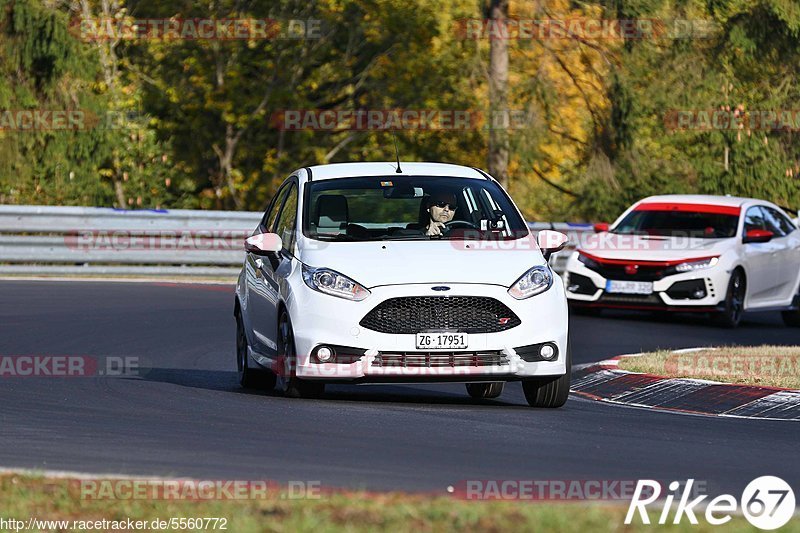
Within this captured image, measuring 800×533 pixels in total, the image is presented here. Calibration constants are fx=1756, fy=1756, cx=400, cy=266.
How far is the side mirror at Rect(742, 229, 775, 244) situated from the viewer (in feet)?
71.9

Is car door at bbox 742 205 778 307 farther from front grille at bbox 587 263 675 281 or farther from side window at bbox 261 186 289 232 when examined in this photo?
side window at bbox 261 186 289 232

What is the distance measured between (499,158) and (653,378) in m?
22.4

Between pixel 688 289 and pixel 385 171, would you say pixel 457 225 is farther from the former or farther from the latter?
pixel 688 289

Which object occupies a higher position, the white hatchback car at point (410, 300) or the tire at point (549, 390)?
the white hatchback car at point (410, 300)

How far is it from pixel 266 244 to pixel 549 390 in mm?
2230

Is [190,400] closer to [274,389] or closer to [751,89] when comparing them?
[274,389]

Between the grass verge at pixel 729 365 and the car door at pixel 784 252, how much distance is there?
6065mm

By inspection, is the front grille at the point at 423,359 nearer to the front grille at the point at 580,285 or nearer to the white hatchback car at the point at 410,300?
the white hatchback car at the point at 410,300

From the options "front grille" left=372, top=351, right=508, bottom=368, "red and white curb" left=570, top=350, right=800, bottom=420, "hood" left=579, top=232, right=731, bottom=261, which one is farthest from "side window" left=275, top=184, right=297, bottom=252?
"hood" left=579, top=232, right=731, bottom=261

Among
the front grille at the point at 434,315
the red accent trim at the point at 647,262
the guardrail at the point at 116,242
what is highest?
the front grille at the point at 434,315

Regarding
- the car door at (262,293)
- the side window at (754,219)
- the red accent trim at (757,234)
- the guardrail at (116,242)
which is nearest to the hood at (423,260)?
the car door at (262,293)

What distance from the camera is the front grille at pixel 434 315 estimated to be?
11289mm

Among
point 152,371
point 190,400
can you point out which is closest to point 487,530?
point 190,400

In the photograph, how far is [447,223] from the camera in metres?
12.5
